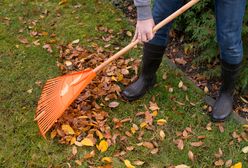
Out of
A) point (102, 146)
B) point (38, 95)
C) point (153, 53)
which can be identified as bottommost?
point (102, 146)

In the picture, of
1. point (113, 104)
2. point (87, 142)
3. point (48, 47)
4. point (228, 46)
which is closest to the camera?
point (228, 46)

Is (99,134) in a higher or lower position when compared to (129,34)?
lower

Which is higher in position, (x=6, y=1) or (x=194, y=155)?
(x=6, y=1)

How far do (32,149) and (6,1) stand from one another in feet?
7.85

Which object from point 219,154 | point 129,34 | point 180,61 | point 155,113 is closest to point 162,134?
point 155,113

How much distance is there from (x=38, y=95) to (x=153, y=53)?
1.05m

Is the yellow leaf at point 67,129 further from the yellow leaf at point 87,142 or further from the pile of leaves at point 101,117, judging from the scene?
the yellow leaf at point 87,142

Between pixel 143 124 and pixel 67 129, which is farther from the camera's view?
pixel 143 124

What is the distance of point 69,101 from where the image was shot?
3.00m

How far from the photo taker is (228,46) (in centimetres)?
283

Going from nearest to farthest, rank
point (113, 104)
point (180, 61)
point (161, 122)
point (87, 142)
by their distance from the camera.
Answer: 1. point (87, 142)
2. point (161, 122)
3. point (113, 104)
4. point (180, 61)

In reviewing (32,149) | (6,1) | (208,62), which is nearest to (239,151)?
(208,62)

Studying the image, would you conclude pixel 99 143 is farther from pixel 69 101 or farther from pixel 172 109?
pixel 172 109

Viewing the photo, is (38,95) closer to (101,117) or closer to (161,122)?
(101,117)
